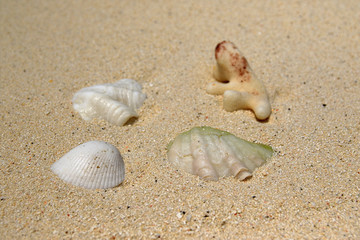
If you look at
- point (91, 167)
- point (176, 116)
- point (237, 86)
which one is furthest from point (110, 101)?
point (237, 86)

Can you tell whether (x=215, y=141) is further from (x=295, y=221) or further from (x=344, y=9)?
(x=344, y=9)

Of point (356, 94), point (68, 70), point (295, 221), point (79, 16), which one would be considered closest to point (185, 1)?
point (79, 16)

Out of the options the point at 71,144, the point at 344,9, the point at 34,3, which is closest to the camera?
the point at 71,144

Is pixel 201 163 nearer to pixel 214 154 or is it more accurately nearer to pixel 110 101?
pixel 214 154

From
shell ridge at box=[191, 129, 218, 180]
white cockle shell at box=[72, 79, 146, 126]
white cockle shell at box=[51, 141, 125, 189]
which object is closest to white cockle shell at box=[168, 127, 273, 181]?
shell ridge at box=[191, 129, 218, 180]

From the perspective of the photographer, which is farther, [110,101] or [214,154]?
[110,101]

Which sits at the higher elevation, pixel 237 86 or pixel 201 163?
pixel 237 86

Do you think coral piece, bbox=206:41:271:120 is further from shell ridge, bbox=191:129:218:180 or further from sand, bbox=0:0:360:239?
shell ridge, bbox=191:129:218:180
